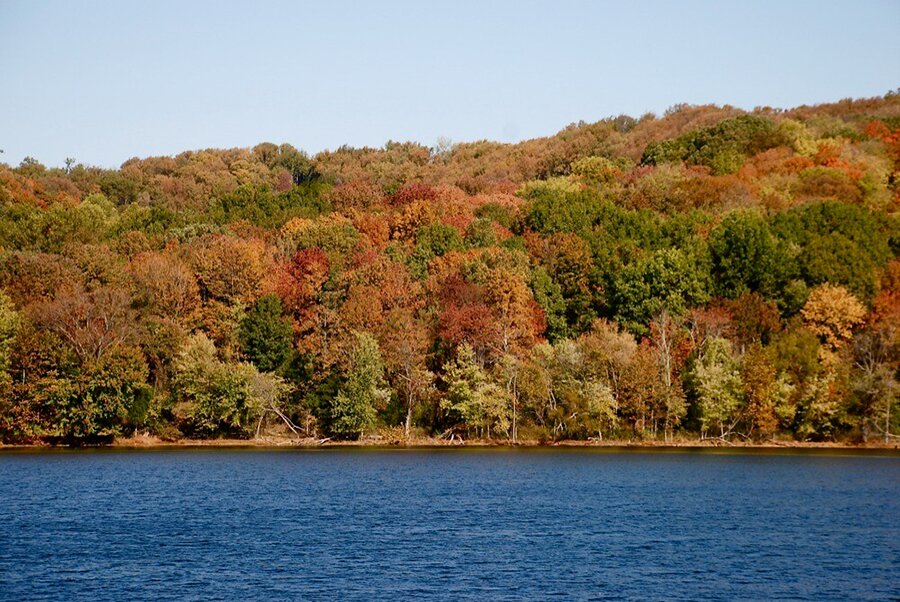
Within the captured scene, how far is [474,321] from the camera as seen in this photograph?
Answer: 8944cm

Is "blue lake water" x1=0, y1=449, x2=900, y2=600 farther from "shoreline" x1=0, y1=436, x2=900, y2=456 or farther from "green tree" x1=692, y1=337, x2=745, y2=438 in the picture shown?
"green tree" x1=692, y1=337, x2=745, y2=438

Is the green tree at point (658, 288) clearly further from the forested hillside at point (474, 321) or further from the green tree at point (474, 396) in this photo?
the green tree at point (474, 396)

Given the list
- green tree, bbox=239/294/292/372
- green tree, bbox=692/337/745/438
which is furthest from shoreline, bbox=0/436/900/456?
green tree, bbox=239/294/292/372

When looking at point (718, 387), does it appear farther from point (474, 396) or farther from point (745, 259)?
point (474, 396)

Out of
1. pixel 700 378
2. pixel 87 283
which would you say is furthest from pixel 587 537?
pixel 87 283

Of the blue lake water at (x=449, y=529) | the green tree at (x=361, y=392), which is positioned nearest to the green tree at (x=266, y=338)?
the green tree at (x=361, y=392)

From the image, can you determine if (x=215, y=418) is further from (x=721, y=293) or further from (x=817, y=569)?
(x=817, y=569)

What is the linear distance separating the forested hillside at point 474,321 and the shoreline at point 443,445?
34.1 inches

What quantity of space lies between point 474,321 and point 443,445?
1045cm

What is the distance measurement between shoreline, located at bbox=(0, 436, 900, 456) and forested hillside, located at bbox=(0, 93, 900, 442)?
86 centimetres

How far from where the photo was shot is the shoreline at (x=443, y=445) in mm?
83500

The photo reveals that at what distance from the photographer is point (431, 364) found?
92.3 meters

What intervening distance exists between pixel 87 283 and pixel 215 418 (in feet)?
57.6

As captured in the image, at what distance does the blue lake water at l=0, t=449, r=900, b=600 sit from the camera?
118ft
